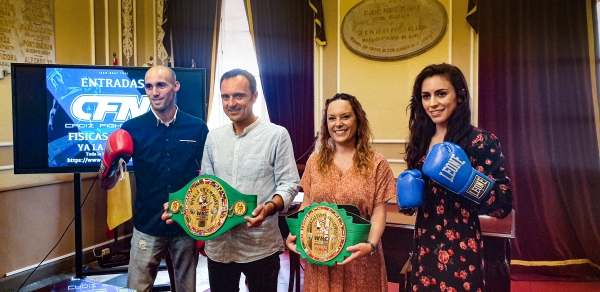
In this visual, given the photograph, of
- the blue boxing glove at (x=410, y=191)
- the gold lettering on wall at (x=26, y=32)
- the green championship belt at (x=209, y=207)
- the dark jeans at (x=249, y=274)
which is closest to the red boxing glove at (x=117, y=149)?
the green championship belt at (x=209, y=207)

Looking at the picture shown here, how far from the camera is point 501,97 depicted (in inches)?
128

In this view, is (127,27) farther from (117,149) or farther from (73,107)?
(117,149)

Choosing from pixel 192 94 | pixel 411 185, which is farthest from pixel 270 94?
pixel 411 185

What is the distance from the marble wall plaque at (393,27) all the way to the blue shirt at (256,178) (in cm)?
227

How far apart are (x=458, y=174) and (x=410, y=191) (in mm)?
171

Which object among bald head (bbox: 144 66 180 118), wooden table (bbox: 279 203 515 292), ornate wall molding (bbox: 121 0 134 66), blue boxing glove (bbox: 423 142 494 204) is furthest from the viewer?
ornate wall molding (bbox: 121 0 134 66)

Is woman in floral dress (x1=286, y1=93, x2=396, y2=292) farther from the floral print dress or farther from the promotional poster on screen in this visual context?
the promotional poster on screen

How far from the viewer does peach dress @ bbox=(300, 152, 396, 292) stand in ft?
4.69

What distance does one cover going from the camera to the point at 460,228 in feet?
4.42

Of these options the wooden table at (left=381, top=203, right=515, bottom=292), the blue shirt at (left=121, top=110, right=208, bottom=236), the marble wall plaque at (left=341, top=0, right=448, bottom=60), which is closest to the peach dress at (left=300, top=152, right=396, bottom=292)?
the wooden table at (left=381, top=203, right=515, bottom=292)

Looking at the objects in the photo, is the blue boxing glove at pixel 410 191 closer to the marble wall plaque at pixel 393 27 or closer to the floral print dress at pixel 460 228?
the floral print dress at pixel 460 228

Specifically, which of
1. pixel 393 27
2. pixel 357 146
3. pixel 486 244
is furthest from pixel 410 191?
pixel 393 27

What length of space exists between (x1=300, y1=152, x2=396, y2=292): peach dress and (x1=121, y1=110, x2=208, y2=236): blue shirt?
732 millimetres

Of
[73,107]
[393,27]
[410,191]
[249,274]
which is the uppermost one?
[393,27]
